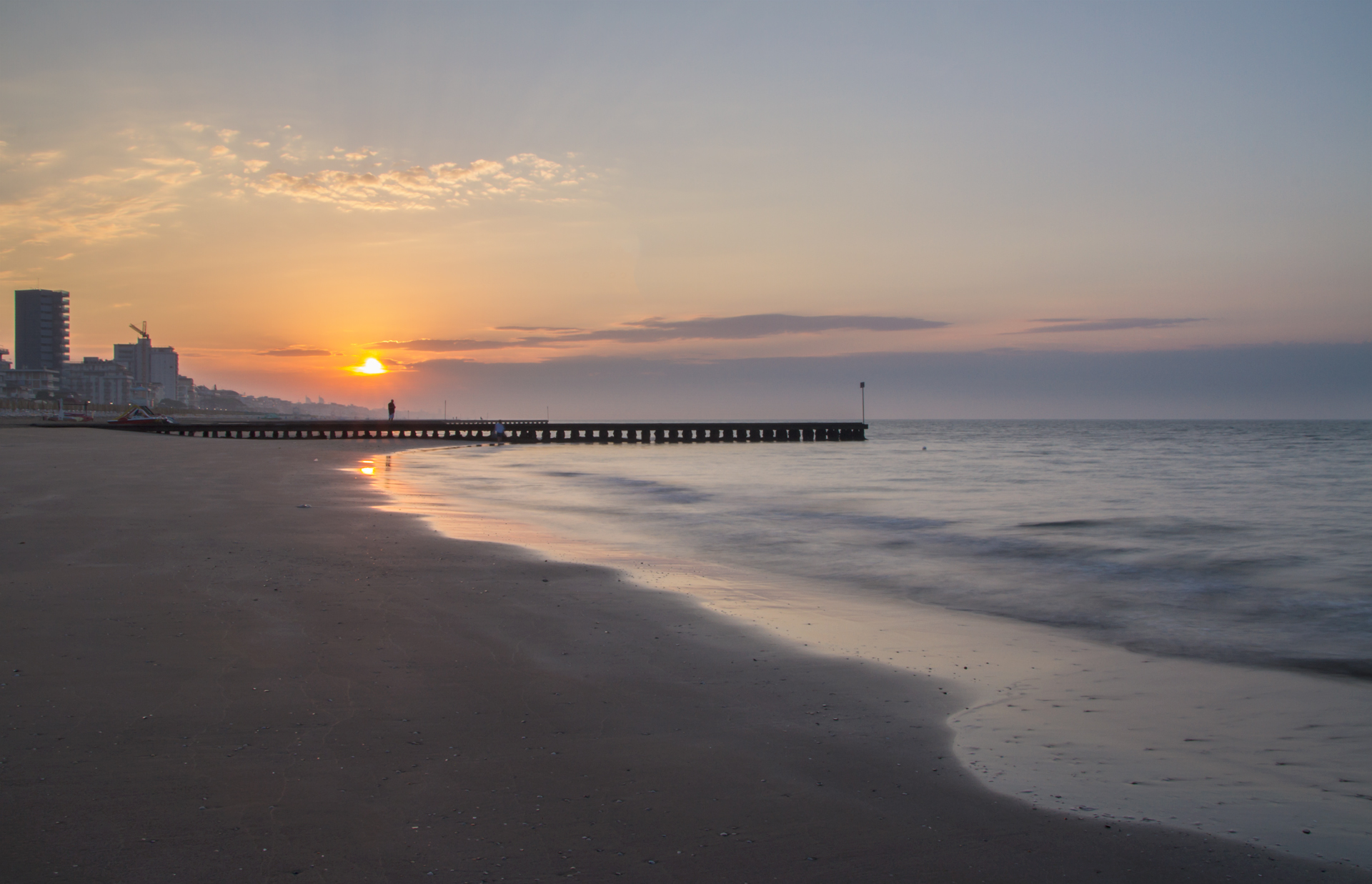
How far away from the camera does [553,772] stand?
3.83 m

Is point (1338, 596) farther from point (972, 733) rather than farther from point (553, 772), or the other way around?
point (553, 772)

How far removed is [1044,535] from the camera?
1594 cm

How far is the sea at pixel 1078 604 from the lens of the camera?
4215 millimetres

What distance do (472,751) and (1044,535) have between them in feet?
46.7

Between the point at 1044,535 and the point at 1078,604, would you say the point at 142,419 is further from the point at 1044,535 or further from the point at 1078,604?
the point at 1078,604

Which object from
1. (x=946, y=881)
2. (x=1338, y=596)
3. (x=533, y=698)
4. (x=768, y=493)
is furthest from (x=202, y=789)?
(x=768, y=493)

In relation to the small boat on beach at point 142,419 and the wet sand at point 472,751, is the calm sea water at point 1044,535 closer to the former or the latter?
the wet sand at point 472,751

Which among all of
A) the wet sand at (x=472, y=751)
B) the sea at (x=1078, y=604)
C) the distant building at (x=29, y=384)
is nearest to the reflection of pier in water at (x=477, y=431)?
the sea at (x=1078, y=604)

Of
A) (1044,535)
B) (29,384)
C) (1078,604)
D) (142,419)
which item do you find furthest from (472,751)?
(29,384)

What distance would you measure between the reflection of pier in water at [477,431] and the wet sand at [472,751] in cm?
5281

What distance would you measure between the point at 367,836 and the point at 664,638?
11.8ft

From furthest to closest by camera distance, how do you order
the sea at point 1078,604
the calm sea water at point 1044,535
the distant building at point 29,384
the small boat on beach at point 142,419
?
the distant building at point 29,384 < the small boat on beach at point 142,419 < the calm sea water at point 1044,535 < the sea at point 1078,604

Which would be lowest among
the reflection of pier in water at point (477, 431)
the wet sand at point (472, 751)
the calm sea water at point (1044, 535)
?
the calm sea water at point (1044, 535)

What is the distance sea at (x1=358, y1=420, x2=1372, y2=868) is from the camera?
13.8ft
